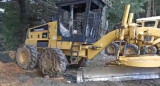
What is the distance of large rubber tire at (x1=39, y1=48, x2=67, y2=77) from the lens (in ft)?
26.3

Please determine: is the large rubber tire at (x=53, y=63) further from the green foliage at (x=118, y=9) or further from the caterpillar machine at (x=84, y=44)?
the green foliage at (x=118, y=9)

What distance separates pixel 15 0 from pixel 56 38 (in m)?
9.03

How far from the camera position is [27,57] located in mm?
9633

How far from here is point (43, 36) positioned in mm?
10055

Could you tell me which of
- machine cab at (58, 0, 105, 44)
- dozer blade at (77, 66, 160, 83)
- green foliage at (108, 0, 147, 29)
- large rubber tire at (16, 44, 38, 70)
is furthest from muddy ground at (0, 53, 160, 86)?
green foliage at (108, 0, 147, 29)

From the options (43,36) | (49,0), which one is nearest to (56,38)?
(43,36)

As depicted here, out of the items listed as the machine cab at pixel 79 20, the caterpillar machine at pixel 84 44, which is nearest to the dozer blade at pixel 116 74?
the caterpillar machine at pixel 84 44

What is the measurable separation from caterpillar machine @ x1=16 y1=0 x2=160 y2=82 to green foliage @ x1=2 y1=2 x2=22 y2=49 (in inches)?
284

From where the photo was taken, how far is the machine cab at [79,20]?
875cm

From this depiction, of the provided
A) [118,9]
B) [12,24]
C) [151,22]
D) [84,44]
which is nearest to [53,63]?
[84,44]

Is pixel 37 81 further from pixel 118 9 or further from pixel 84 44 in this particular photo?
pixel 118 9

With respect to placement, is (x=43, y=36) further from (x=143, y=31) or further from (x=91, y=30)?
(x=143, y=31)

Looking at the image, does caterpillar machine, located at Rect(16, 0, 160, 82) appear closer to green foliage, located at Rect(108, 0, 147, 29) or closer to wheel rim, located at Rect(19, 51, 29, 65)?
wheel rim, located at Rect(19, 51, 29, 65)

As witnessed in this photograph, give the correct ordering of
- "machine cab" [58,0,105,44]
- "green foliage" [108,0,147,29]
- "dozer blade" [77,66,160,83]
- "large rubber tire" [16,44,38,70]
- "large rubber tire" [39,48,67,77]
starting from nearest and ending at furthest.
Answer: "dozer blade" [77,66,160,83] → "large rubber tire" [39,48,67,77] → "machine cab" [58,0,105,44] → "large rubber tire" [16,44,38,70] → "green foliage" [108,0,147,29]
